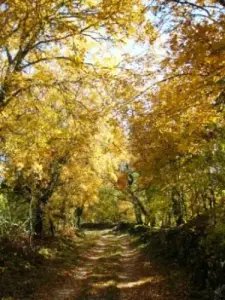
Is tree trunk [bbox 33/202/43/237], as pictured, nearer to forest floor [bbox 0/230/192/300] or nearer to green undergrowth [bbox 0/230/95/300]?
green undergrowth [bbox 0/230/95/300]

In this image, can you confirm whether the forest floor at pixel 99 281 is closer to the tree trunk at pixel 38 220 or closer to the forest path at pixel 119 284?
the forest path at pixel 119 284

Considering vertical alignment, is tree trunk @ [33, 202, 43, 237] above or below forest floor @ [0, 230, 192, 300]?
above

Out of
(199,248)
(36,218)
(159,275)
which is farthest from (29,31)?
(36,218)

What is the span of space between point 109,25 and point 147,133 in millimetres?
7266

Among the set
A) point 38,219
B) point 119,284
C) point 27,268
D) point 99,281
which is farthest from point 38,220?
point 119,284

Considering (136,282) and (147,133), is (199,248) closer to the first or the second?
(136,282)

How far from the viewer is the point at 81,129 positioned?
12898 millimetres

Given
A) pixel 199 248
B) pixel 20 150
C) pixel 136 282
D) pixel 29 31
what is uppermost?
pixel 29 31

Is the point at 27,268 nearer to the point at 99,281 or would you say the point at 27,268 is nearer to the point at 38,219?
the point at 99,281

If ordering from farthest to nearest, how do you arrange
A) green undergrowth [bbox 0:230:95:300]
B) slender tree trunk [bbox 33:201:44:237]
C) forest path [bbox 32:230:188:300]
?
slender tree trunk [bbox 33:201:44:237], green undergrowth [bbox 0:230:95:300], forest path [bbox 32:230:188:300]

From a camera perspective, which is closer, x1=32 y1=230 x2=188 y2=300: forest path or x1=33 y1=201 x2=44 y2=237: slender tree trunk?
x1=32 y1=230 x2=188 y2=300: forest path

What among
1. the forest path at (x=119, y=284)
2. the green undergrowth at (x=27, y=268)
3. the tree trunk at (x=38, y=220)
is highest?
the tree trunk at (x=38, y=220)

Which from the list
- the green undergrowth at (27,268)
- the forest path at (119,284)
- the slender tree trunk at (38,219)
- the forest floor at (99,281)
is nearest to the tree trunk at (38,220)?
the slender tree trunk at (38,219)

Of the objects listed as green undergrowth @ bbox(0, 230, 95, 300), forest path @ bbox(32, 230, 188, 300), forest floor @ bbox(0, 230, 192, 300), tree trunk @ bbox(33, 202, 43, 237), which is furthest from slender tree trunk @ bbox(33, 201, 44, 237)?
forest path @ bbox(32, 230, 188, 300)
